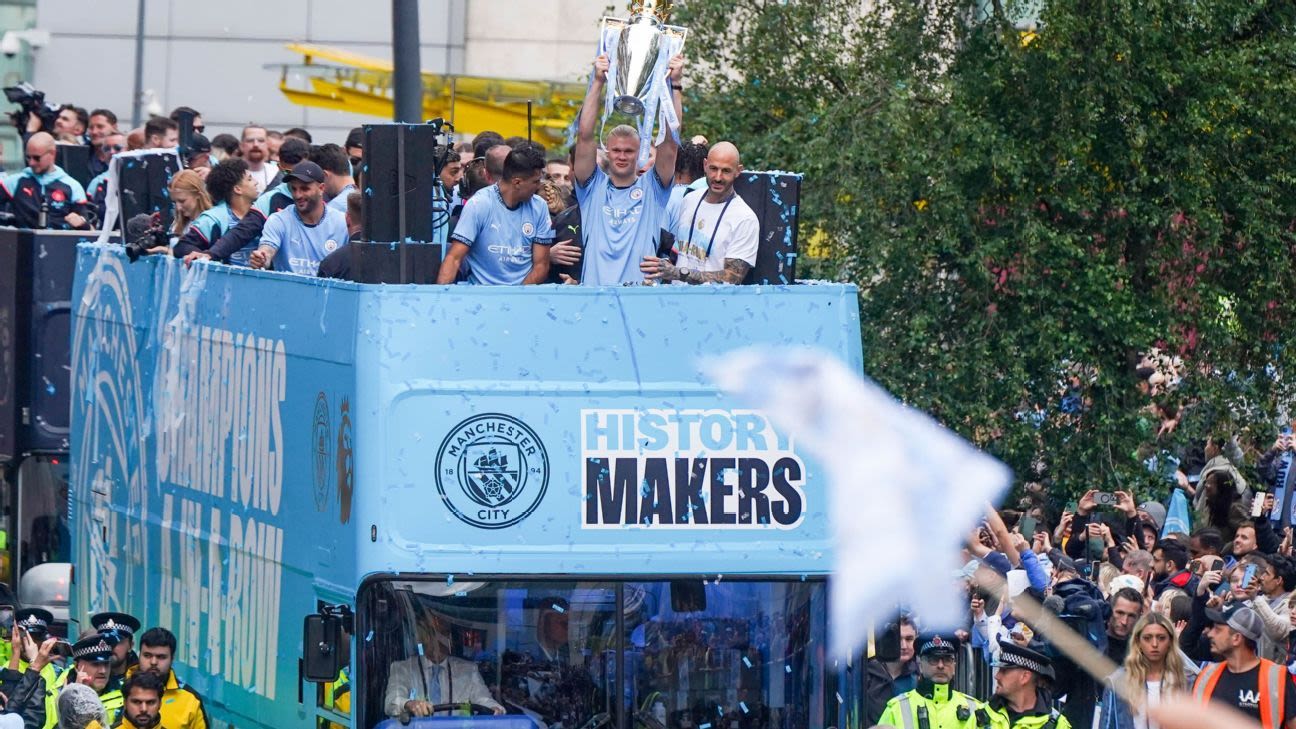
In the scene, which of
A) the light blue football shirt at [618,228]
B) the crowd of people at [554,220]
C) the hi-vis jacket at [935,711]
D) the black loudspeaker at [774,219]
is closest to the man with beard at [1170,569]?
the hi-vis jacket at [935,711]

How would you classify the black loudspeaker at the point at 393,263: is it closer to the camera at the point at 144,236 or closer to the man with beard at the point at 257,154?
the camera at the point at 144,236

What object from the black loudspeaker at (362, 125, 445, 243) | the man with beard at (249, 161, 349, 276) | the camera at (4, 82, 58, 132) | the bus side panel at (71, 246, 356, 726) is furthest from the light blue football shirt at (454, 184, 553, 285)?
the camera at (4, 82, 58, 132)

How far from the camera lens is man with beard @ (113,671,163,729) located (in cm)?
1149

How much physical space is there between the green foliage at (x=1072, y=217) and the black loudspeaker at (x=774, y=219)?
6.80m

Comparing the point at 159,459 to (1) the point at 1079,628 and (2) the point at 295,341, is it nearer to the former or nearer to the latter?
(2) the point at 295,341

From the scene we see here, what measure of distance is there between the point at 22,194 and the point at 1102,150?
846 centimetres

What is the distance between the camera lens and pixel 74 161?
19.8 meters

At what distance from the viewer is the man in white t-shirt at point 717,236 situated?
1041 centimetres

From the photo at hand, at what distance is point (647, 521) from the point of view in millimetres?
9492

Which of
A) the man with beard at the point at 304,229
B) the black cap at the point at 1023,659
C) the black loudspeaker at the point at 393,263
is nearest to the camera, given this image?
the black loudspeaker at the point at 393,263

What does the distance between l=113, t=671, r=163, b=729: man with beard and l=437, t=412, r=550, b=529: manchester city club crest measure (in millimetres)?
2858

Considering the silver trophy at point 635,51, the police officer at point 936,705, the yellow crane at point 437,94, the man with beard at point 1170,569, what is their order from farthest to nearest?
1. the yellow crane at point 437,94
2. the man with beard at point 1170,569
3. the silver trophy at point 635,51
4. the police officer at point 936,705

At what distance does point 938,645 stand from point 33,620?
5590 millimetres

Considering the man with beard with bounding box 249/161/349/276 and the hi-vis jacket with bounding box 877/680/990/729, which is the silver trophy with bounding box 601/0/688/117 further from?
the hi-vis jacket with bounding box 877/680/990/729
